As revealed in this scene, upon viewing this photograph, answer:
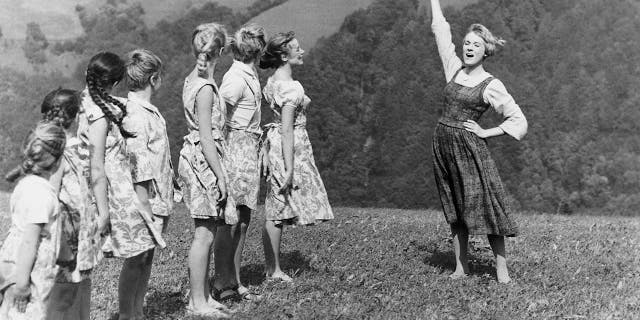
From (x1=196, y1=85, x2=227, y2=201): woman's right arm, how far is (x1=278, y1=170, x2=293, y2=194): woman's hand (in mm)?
1226

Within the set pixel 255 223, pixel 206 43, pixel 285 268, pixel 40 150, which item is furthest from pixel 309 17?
pixel 40 150

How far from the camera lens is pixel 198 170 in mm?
5688

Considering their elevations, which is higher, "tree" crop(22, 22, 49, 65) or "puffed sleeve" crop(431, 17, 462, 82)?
"tree" crop(22, 22, 49, 65)

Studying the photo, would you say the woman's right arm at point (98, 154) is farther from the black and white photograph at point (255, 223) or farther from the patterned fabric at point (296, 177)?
the patterned fabric at point (296, 177)

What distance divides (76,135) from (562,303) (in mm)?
4228

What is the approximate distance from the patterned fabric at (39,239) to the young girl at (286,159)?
2.78 m

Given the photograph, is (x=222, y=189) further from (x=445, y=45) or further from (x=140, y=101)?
(x=445, y=45)

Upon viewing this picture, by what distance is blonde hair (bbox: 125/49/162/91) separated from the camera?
5.37 meters

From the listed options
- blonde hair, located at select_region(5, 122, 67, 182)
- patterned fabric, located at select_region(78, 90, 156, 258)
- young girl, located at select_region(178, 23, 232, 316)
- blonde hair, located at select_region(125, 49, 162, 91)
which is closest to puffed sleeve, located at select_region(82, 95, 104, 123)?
patterned fabric, located at select_region(78, 90, 156, 258)

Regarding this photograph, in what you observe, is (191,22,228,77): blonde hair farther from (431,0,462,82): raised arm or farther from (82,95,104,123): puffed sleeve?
(431,0,462,82): raised arm

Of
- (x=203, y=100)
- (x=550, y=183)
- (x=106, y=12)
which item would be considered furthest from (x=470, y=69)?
(x=106, y=12)

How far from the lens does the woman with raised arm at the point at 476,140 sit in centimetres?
686

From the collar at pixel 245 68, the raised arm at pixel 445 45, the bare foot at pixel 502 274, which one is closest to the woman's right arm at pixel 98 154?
the collar at pixel 245 68

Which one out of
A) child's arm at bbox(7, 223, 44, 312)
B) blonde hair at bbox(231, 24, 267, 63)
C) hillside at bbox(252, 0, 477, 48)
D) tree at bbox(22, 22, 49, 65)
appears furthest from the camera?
hillside at bbox(252, 0, 477, 48)
